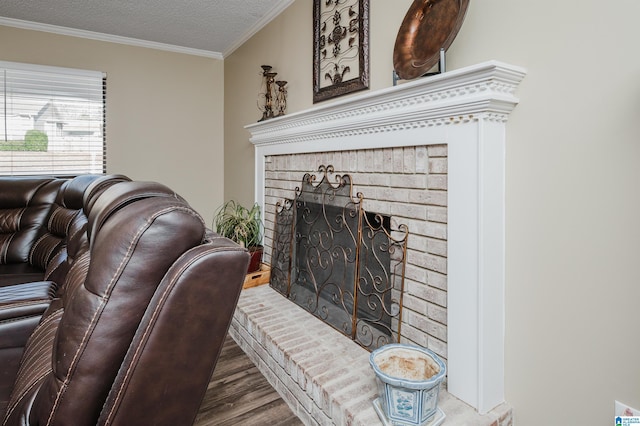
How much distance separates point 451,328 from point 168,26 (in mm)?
3441

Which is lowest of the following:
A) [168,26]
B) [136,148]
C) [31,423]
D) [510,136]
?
[31,423]

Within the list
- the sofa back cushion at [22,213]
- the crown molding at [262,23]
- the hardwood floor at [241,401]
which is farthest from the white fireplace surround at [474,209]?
the sofa back cushion at [22,213]

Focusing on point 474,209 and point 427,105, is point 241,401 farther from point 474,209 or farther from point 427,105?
point 427,105

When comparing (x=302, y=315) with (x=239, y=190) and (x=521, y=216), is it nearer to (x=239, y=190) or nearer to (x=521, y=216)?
(x=521, y=216)

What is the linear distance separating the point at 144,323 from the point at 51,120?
11.7 feet

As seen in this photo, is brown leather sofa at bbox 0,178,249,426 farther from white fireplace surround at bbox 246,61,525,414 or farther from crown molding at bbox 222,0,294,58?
crown molding at bbox 222,0,294,58

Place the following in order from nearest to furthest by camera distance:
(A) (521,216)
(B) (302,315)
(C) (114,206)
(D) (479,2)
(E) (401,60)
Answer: (C) (114,206) → (A) (521,216) → (D) (479,2) → (E) (401,60) → (B) (302,315)

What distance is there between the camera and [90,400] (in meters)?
0.80

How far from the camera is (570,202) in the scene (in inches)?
47.4

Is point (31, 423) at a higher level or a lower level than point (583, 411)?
higher

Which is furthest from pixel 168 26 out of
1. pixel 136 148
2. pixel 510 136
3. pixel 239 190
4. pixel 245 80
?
pixel 510 136

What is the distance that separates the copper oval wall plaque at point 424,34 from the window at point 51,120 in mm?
3201

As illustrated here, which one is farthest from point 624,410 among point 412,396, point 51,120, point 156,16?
point 51,120

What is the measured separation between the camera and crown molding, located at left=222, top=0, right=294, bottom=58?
282 centimetres
